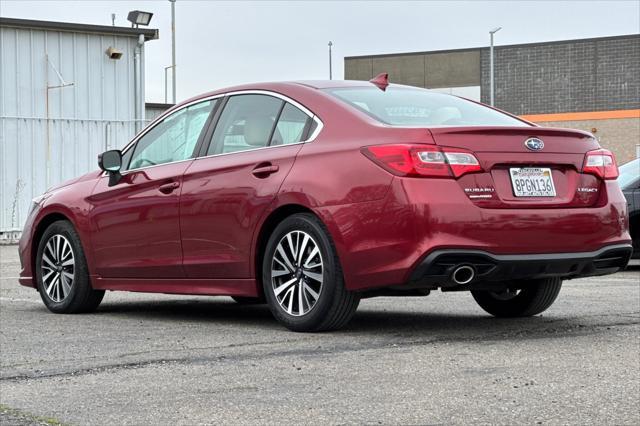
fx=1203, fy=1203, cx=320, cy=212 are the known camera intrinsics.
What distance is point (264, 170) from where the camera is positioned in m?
7.40

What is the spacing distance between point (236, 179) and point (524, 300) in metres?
2.12

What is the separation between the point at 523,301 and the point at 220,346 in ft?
7.87

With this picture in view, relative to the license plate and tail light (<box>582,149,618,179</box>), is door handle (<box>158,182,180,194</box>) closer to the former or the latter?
the license plate

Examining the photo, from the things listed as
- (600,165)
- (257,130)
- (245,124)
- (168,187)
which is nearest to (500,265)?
(600,165)

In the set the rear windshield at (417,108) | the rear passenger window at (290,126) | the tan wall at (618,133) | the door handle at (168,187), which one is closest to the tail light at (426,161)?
the rear windshield at (417,108)

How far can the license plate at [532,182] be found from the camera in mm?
6836

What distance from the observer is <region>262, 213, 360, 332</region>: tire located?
274 inches

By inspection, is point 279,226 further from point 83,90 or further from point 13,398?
point 83,90

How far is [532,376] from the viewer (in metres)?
5.45

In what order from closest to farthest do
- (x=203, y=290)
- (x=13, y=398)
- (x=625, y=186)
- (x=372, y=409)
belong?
(x=372, y=409) → (x=13, y=398) → (x=203, y=290) → (x=625, y=186)

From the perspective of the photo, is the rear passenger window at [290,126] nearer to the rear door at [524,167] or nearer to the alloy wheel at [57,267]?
the rear door at [524,167]

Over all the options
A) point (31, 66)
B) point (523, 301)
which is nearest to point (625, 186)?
point (523, 301)

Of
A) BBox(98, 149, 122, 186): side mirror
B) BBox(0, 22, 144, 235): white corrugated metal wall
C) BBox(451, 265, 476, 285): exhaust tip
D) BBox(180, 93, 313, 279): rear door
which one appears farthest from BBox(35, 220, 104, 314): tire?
BBox(0, 22, 144, 235): white corrugated metal wall

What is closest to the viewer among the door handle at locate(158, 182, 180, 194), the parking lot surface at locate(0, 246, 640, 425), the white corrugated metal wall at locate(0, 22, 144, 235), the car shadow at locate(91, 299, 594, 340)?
the parking lot surface at locate(0, 246, 640, 425)
